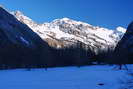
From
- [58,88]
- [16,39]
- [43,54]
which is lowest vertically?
[58,88]

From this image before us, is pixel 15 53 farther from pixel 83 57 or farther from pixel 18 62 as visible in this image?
pixel 83 57

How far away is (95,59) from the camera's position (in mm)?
157750

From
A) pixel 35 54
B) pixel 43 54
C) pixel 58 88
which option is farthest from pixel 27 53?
pixel 58 88

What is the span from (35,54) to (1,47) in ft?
54.1

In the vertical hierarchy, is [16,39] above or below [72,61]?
above

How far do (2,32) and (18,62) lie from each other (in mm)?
67772

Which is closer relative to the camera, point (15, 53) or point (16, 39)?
point (15, 53)

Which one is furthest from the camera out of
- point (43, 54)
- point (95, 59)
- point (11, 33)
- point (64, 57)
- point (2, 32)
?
point (11, 33)

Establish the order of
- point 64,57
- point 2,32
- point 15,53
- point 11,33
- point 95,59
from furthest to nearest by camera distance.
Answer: point 11,33
point 2,32
point 95,59
point 64,57
point 15,53

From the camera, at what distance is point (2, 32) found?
7092 inches

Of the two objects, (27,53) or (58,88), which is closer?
(58,88)

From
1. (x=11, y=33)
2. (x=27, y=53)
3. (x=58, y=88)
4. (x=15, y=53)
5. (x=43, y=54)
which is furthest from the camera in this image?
(x=11, y=33)

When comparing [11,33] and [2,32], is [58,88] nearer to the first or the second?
[2,32]

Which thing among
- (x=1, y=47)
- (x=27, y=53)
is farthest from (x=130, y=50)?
(x=1, y=47)
